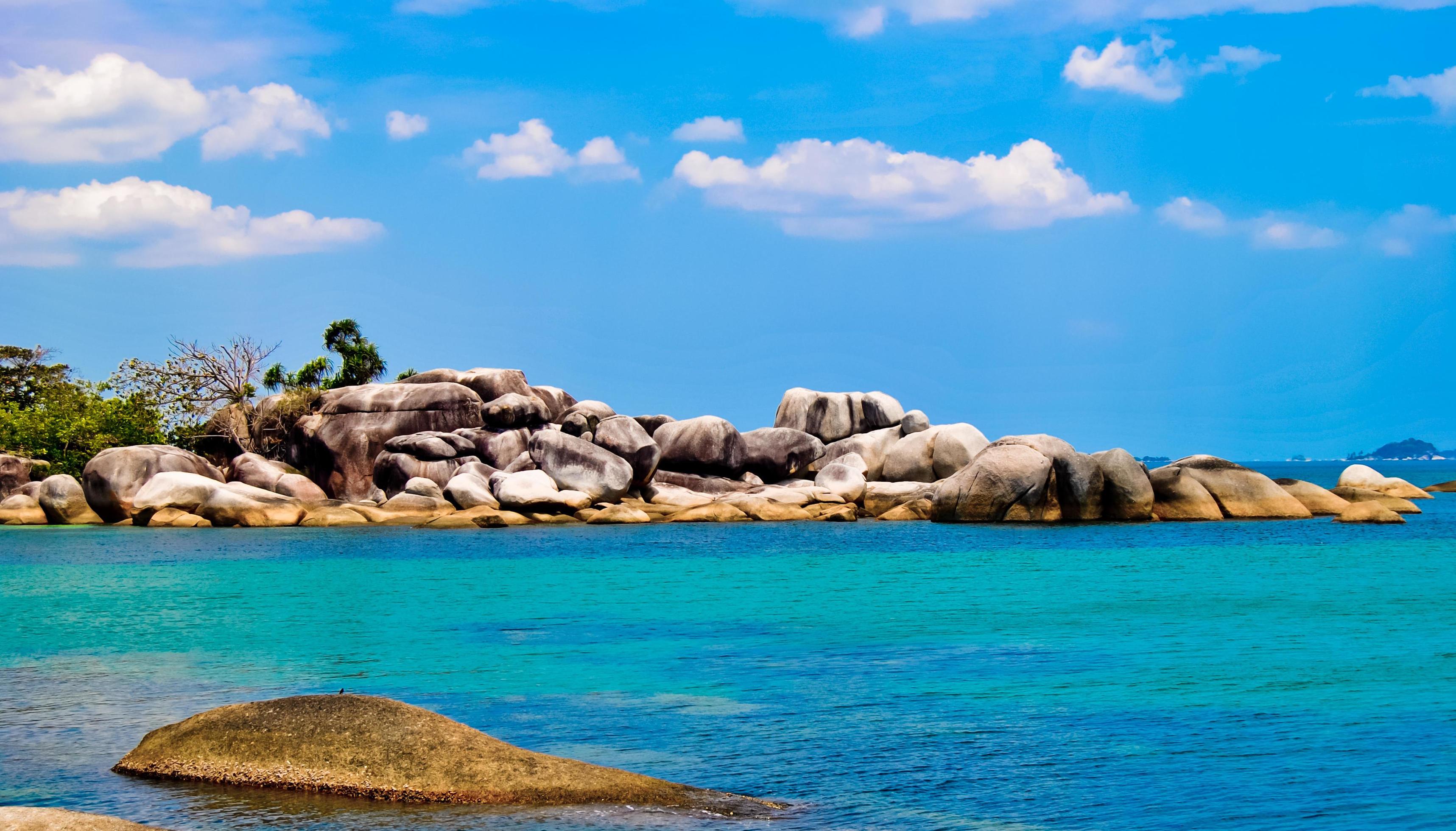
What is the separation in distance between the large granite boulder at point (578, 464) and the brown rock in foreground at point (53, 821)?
126ft

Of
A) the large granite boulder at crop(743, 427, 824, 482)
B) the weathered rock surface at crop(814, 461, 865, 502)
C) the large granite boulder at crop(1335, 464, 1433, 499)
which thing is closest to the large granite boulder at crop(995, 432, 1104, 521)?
the weathered rock surface at crop(814, 461, 865, 502)

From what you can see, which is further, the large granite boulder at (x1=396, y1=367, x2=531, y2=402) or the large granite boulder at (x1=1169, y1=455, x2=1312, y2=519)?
the large granite boulder at (x1=396, y1=367, x2=531, y2=402)

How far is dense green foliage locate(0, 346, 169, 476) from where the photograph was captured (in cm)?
5234

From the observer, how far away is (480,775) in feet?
28.0

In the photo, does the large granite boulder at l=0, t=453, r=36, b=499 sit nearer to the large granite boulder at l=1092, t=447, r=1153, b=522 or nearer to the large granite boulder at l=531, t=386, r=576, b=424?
the large granite boulder at l=531, t=386, r=576, b=424

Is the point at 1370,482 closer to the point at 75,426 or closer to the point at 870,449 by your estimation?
the point at 870,449

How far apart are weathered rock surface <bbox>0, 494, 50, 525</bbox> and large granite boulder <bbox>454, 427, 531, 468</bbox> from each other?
50.5 ft

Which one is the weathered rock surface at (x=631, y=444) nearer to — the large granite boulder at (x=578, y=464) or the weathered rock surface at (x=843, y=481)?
the large granite boulder at (x=578, y=464)

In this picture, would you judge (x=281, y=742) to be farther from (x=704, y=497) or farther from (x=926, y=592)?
(x=704, y=497)

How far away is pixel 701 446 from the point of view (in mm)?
49844

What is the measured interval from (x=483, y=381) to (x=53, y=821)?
46515mm

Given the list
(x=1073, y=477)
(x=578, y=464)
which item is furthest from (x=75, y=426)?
(x=1073, y=477)

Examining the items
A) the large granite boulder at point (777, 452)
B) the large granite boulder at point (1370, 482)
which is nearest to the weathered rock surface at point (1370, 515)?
the large granite boulder at point (1370, 482)

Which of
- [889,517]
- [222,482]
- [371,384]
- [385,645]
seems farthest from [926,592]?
[371,384]
